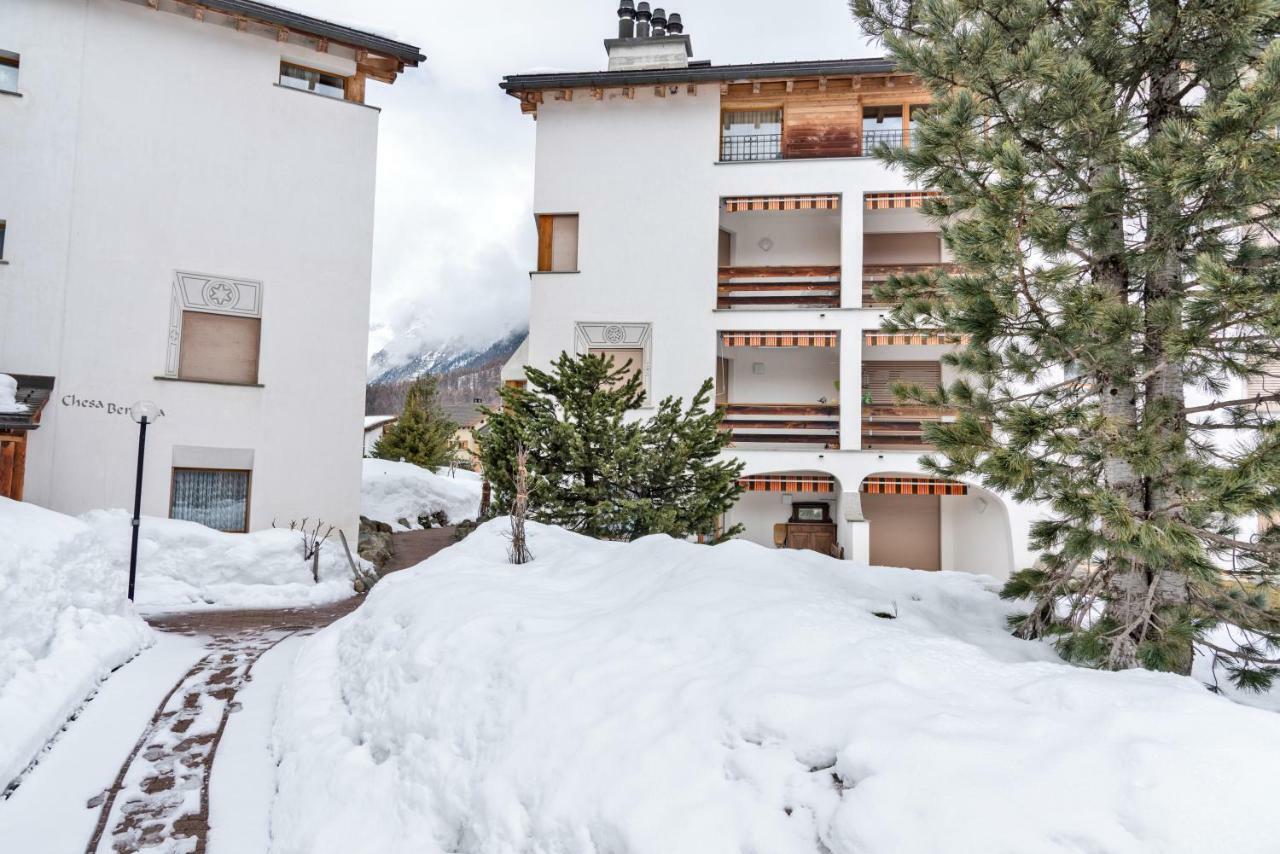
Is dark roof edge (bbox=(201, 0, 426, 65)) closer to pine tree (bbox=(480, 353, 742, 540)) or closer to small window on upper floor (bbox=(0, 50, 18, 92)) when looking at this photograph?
small window on upper floor (bbox=(0, 50, 18, 92))

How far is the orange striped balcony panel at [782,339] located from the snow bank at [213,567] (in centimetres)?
1030

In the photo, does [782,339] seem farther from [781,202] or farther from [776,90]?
[776,90]

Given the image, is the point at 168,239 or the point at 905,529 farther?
the point at 905,529

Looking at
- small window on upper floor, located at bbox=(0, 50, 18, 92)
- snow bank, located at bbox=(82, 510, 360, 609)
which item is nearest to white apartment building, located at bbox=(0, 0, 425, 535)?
small window on upper floor, located at bbox=(0, 50, 18, 92)

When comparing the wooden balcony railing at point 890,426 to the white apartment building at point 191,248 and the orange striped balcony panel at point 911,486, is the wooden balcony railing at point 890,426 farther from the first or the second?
the white apartment building at point 191,248

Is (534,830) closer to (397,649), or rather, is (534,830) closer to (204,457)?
(397,649)

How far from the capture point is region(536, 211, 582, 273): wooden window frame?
Result: 1833cm

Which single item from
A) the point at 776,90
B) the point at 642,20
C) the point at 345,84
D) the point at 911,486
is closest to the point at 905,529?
the point at 911,486

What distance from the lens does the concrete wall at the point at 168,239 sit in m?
13.8

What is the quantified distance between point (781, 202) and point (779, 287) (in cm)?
206

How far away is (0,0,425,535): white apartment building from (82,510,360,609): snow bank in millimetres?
965

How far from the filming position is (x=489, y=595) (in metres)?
6.16

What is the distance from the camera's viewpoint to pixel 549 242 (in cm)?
1858

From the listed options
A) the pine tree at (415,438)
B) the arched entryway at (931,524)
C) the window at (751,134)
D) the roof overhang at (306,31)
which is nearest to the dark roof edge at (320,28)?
the roof overhang at (306,31)
